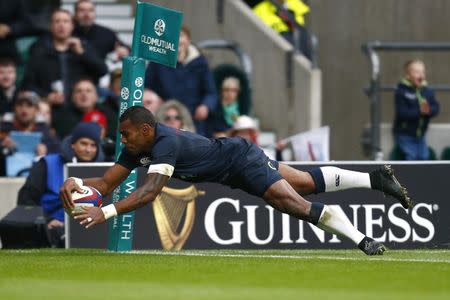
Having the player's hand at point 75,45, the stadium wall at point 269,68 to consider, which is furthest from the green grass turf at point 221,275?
the stadium wall at point 269,68

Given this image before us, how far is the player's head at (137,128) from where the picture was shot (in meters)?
13.9

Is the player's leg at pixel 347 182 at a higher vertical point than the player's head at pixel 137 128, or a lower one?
lower

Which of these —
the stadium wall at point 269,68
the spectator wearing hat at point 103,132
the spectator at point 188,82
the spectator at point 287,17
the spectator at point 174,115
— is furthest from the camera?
the spectator at point 287,17

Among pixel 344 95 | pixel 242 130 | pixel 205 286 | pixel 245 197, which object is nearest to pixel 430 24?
pixel 344 95

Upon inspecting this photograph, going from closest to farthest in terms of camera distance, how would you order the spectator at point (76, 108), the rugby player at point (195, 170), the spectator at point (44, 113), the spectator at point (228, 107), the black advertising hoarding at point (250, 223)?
the rugby player at point (195, 170) → the black advertising hoarding at point (250, 223) → the spectator at point (44, 113) → the spectator at point (76, 108) → the spectator at point (228, 107)

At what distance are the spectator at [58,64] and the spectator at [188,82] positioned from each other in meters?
0.72

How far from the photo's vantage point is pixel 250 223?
1686 centimetres

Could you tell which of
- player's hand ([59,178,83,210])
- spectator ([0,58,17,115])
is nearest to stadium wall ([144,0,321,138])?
spectator ([0,58,17,115])

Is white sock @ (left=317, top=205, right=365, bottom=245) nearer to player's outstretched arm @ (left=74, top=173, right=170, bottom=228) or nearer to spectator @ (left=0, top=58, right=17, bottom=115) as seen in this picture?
player's outstretched arm @ (left=74, top=173, right=170, bottom=228)

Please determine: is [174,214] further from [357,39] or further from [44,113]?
[357,39]

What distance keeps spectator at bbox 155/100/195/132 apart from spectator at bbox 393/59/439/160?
3.16m

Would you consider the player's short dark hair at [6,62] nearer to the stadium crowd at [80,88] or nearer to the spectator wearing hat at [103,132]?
the stadium crowd at [80,88]

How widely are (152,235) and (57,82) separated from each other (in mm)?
4097

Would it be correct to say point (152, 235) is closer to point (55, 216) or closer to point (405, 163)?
point (55, 216)
